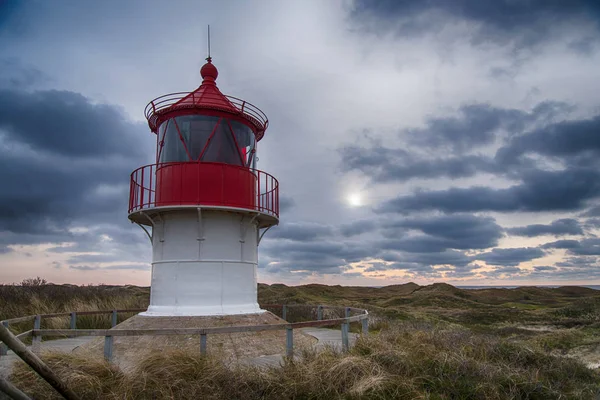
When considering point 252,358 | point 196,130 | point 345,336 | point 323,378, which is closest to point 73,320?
point 252,358

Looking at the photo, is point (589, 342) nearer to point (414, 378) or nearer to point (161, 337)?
point (414, 378)

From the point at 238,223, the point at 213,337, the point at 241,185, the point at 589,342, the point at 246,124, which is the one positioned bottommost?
the point at 589,342

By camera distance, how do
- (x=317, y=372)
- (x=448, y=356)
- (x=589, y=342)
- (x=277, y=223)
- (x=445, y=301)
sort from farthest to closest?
(x=445, y=301)
(x=589, y=342)
(x=277, y=223)
(x=448, y=356)
(x=317, y=372)

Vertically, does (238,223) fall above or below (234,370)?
above

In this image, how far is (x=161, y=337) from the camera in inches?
421

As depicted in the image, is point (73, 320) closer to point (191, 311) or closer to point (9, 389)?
point (191, 311)

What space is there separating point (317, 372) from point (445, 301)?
107 ft

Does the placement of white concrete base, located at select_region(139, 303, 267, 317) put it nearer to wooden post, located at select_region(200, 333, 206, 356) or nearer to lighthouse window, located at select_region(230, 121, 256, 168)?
wooden post, located at select_region(200, 333, 206, 356)

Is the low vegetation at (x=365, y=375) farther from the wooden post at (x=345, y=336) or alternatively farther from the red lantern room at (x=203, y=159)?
the red lantern room at (x=203, y=159)

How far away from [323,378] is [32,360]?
14.3 feet

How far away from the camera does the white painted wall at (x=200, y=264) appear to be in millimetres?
11977

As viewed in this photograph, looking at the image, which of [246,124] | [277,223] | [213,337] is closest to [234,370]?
[213,337]

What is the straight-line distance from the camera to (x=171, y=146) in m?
12.5

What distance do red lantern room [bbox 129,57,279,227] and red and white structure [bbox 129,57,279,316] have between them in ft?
0.08
